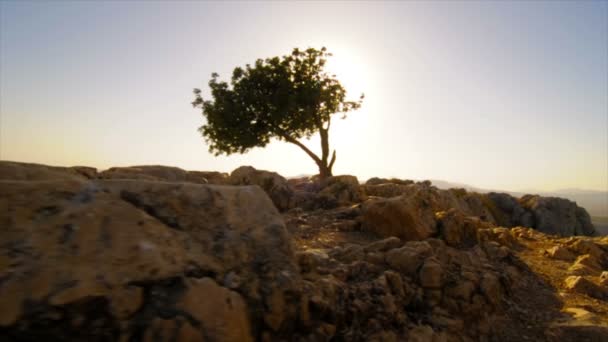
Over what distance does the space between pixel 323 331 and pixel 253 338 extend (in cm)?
69

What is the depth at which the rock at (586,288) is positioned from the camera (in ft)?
20.3

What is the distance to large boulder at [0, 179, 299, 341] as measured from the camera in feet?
8.55

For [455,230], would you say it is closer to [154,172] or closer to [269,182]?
[269,182]

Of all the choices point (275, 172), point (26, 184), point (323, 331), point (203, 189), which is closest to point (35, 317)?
point (26, 184)

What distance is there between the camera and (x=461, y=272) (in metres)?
5.18

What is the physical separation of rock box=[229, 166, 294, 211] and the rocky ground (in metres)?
4.35

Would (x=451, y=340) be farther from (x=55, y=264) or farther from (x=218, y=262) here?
(x=55, y=264)

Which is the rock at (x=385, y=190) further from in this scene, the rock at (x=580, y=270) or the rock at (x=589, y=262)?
the rock at (x=580, y=270)

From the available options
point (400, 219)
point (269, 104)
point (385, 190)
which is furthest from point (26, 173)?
point (269, 104)

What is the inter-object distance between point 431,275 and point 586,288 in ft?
10.8

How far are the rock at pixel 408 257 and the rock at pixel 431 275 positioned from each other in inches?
4.6

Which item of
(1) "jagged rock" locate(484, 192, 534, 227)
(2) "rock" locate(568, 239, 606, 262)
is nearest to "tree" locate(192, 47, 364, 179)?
(1) "jagged rock" locate(484, 192, 534, 227)

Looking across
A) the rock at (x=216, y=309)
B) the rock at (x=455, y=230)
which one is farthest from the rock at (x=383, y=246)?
the rock at (x=216, y=309)

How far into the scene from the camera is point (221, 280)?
3373 mm
